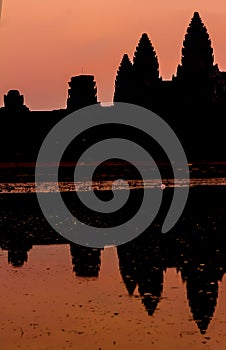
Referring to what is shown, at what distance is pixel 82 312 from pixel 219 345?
3596 millimetres

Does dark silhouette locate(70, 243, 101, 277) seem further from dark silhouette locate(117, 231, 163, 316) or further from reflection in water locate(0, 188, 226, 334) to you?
dark silhouette locate(117, 231, 163, 316)

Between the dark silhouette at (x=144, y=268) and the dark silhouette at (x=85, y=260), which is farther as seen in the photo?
the dark silhouette at (x=85, y=260)

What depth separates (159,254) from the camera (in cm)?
2658

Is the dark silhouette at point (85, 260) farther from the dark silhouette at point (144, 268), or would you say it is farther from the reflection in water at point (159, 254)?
the dark silhouette at point (144, 268)

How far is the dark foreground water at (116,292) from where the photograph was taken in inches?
633

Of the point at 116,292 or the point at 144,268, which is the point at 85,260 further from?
the point at 116,292

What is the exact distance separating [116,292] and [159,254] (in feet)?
21.2

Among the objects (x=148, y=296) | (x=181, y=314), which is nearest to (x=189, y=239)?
(x=148, y=296)

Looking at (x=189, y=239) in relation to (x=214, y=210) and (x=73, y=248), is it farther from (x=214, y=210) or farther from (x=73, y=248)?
(x=214, y=210)

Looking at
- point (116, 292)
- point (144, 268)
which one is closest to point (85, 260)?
point (144, 268)

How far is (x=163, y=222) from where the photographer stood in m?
36.8

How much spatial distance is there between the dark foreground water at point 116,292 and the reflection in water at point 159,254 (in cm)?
3

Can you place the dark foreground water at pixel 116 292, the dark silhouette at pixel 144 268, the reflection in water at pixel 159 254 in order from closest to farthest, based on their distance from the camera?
the dark foreground water at pixel 116 292
the reflection in water at pixel 159 254
the dark silhouette at pixel 144 268

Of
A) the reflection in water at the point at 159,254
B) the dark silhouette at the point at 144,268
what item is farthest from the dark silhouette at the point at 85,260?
the dark silhouette at the point at 144,268
